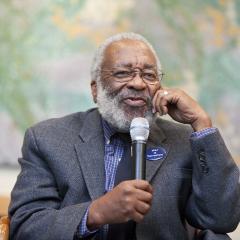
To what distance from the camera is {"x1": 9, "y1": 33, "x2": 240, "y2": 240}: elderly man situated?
1.47 metres

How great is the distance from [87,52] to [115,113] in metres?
0.83

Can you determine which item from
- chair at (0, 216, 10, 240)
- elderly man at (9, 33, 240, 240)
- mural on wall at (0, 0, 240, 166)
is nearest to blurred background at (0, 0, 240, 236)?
mural on wall at (0, 0, 240, 166)

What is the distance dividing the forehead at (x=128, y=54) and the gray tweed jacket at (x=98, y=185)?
0.26m

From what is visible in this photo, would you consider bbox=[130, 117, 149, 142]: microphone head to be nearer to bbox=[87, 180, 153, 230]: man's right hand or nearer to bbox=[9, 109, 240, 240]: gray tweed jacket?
bbox=[87, 180, 153, 230]: man's right hand

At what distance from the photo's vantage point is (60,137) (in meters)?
1.65

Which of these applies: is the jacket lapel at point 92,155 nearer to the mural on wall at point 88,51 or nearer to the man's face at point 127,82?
the man's face at point 127,82

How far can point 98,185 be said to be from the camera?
1547mm

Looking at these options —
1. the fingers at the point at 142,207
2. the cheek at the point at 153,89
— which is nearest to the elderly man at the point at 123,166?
the cheek at the point at 153,89

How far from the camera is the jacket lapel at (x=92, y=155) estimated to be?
1.54 m

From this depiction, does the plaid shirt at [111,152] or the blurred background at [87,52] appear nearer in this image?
the plaid shirt at [111,152]

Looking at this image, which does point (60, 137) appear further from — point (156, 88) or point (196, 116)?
point (196, 116)

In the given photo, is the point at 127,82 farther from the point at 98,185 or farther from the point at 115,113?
the point at 98,185

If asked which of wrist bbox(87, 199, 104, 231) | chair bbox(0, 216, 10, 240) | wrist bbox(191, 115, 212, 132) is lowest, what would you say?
chair bbox(0, 216, 10, 240)

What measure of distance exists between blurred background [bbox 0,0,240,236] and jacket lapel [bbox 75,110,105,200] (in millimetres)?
686
